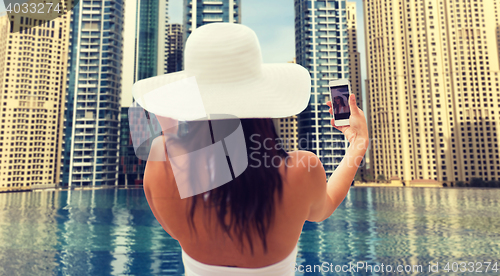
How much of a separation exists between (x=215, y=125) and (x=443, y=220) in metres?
31.3

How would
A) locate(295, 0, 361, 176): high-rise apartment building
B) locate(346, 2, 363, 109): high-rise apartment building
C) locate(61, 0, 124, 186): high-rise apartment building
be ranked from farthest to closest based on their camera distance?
1. locate(346, 2, 363, 109): high-rise apartment building
2. locate(295, 0, 361, 176): high-rise apartment building
3. locate(61, 0, 124, 186): high-rise apartment building

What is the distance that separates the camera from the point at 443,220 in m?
26.2

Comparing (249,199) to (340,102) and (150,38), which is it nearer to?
(340,102)

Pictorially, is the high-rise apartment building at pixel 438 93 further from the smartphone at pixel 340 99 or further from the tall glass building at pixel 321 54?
the smartphone at pixel 340 99

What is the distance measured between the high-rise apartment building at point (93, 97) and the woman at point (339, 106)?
246 ft

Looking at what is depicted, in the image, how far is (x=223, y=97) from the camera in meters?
0.96

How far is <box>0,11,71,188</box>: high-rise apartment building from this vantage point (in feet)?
252

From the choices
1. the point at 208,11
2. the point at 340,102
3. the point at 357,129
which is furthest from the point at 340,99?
the point at 208,11

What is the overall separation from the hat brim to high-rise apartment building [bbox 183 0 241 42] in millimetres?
61202

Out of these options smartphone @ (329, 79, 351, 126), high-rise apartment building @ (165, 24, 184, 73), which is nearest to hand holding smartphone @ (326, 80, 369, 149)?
smartphone @ (329, 79, 351, 126)

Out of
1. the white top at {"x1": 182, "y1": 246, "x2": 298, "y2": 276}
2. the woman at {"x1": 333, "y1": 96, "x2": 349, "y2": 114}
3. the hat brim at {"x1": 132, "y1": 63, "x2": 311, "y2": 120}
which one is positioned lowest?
the white top at {"x1": 182, "y1": 246, "x2": 298, "y2": 276}

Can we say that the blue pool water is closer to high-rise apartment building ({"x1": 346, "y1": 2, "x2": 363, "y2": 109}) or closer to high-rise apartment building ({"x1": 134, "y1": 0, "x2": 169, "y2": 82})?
high-rise apartment building ({"x1": 134, "y1": 0, "x2": 169, "y2": 82})

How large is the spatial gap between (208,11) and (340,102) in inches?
2444

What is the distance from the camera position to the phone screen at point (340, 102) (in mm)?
1551
